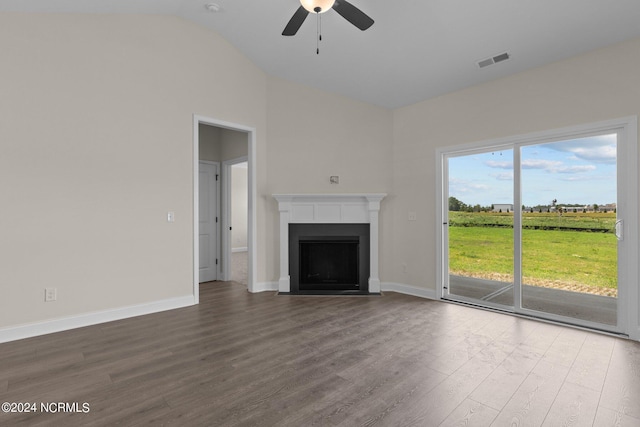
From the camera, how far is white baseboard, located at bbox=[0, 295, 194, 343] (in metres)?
3.11

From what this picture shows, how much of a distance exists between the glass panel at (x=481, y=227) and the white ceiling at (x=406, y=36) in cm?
112

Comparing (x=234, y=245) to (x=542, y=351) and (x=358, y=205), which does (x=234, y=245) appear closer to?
(x=358, y=205)

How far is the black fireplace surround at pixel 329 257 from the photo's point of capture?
4.96 m

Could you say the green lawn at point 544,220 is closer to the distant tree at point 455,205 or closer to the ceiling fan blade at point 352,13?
the distant tree at point 455,205

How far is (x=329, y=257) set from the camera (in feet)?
16.6

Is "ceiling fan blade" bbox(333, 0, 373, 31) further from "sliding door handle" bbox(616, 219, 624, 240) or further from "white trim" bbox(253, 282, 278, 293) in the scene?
"white trim" bbox(253, 282, 278, 293)

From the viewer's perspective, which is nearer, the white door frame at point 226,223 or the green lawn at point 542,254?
the green lawn at point 542,254

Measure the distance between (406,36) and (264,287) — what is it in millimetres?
3862

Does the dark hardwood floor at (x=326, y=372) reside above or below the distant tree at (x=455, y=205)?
below

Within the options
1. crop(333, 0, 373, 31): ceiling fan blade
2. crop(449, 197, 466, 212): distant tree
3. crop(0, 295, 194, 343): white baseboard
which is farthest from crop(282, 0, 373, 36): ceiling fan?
crop(0, 295, 194, 343): white baseboard

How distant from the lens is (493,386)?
7.47ft

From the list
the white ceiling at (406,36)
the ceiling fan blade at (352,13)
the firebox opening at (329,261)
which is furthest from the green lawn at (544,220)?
the ceiling fan blade at (352,13)

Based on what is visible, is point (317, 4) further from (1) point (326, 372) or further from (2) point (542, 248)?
(2) point (542, 248)

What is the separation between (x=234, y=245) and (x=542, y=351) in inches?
353
